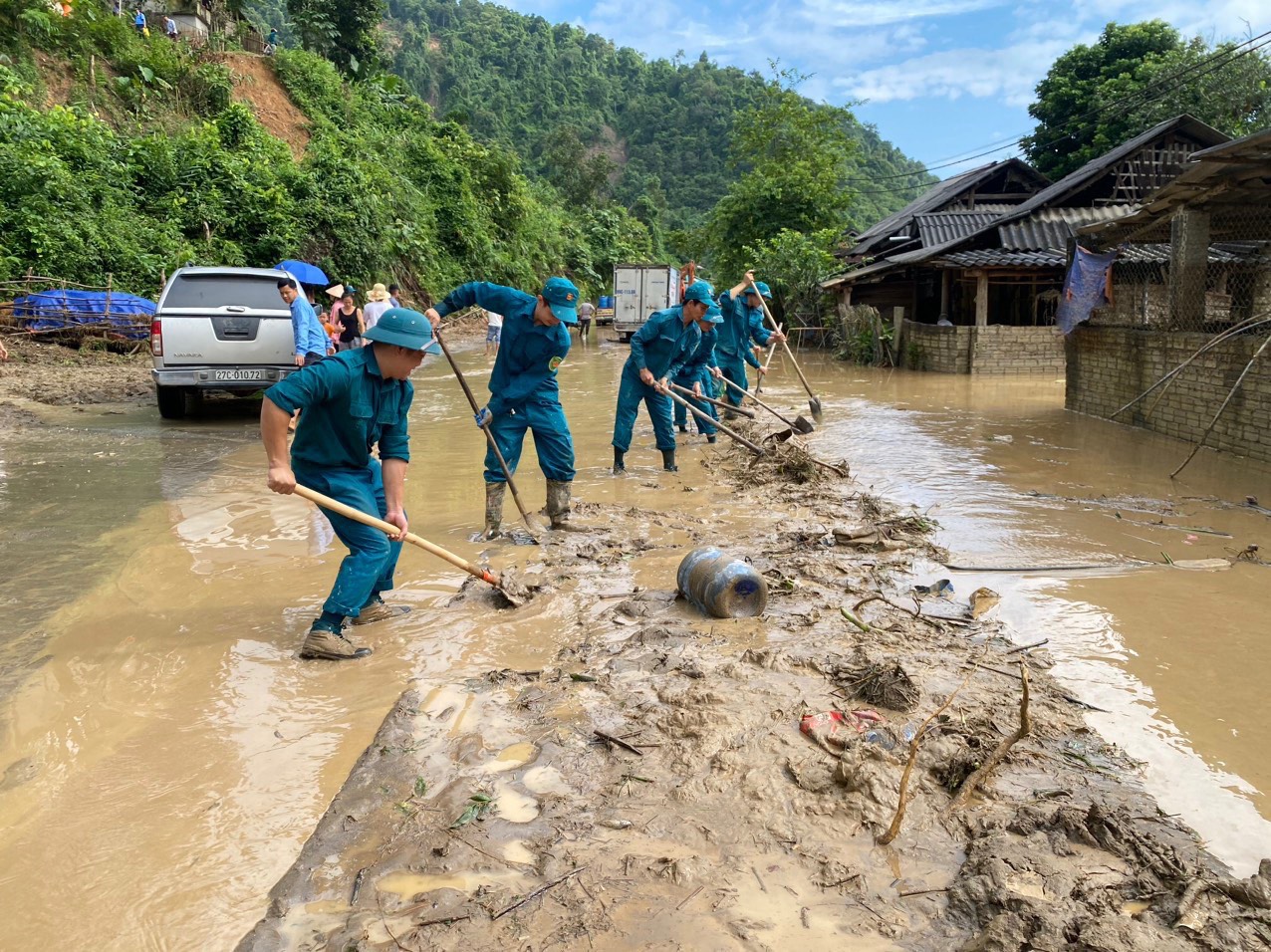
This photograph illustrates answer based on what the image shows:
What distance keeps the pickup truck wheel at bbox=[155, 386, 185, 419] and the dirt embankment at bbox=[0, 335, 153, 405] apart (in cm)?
169

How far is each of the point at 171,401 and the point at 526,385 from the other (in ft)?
20.4

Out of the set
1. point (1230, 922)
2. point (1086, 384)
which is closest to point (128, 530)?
point (1230, 922)

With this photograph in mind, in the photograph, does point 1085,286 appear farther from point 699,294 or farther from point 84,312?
point 84,312

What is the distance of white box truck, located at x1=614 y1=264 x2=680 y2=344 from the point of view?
28.1 meters

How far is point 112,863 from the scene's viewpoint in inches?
103

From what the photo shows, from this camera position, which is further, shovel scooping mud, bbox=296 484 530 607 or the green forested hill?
the green forested hill

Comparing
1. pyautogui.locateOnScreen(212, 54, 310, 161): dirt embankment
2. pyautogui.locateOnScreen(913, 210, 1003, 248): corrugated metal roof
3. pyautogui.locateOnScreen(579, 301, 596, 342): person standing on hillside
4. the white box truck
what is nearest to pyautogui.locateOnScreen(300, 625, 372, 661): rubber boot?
pyautogui.locateOnScreen(913, 210, 1003, 248): corrugated metal roof

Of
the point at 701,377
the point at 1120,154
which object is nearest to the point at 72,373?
the point at 701,377

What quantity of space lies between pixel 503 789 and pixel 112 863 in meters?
1.13

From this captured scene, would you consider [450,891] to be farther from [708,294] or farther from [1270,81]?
[1270,81]

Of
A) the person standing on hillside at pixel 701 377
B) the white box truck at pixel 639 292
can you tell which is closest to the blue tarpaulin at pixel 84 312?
the person standing on hillside at pixel 701 377

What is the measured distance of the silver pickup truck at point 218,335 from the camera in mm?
9547

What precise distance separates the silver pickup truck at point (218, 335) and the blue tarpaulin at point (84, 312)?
560 cm

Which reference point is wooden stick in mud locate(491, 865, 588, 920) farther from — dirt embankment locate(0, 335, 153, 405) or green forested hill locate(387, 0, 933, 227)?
green forested hill locate(387, 0, 933, 227)
